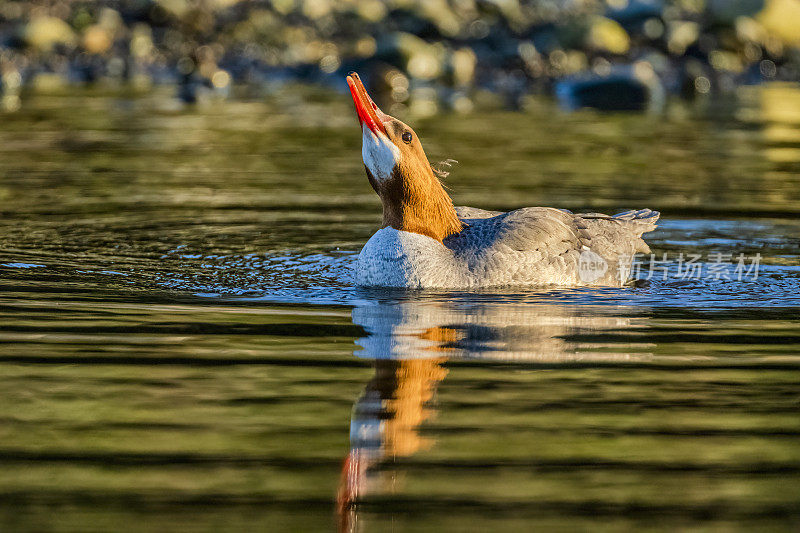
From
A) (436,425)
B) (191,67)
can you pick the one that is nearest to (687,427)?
(436,425)

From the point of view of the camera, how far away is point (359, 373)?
6258 mm

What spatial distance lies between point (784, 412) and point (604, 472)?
4.11ft

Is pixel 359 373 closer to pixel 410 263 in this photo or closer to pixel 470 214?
pixel 410 263

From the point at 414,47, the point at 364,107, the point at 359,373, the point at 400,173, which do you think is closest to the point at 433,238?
the point at 400,173

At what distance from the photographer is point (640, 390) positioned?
5.98 metres

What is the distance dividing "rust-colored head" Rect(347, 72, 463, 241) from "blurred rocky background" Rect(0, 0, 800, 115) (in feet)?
51.5

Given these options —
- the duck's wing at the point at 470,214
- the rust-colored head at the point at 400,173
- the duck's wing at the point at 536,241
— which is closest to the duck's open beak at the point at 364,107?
the rust-colored head at the point at 400,173

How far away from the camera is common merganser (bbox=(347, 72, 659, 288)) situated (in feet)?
27.9

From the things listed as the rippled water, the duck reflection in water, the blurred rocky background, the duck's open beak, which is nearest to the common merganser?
the duck's open beak

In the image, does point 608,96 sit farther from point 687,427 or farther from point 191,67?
point 687,427

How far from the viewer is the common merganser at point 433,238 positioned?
27.9ft

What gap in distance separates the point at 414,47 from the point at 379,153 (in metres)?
19.3

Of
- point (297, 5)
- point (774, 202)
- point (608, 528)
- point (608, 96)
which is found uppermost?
point (297, 5)

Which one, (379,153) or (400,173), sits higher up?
(379,153)
